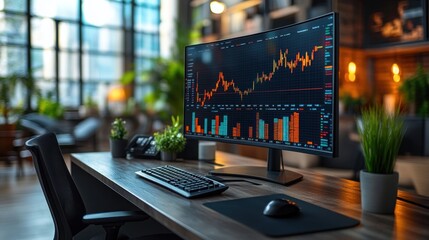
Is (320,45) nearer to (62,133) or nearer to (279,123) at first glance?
(279,123)

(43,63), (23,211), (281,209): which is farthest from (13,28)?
(281,209)

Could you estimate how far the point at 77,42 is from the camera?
939 cm

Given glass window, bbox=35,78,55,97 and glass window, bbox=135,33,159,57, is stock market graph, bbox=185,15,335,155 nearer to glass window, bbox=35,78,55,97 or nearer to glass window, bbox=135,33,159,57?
glass window, bbox=35,78,55,97

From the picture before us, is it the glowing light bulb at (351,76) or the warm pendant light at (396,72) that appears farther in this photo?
the glowing light bulb at (351,76)

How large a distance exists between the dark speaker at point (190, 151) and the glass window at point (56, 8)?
808 cm

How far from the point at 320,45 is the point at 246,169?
0.59m

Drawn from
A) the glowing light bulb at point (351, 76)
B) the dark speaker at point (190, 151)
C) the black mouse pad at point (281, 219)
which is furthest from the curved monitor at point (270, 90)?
the glowing light bulb at point (351, 76)

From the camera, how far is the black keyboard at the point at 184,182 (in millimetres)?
1206

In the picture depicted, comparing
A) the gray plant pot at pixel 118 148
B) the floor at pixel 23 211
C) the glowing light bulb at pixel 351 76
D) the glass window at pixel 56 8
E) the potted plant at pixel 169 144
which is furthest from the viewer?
the glass window at pixel 56 8

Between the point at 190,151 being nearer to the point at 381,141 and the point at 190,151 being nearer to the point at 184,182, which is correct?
the point at 184,182

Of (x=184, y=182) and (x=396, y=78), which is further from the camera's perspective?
(x=396, y=78)

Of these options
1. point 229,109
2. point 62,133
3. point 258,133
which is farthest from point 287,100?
point 62,133

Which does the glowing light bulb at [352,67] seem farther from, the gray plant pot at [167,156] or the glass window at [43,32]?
the glass window at [43,32]

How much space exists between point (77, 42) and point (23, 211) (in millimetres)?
6663
